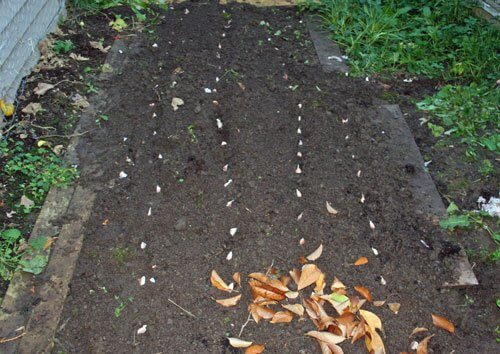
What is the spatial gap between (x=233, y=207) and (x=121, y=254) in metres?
0.67

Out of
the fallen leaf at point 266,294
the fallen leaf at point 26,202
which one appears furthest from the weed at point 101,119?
the fallen leaf at point 266,294

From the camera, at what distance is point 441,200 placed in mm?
2943

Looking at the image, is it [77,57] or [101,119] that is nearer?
[101,119]

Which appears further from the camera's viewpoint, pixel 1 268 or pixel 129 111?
pixel 129 111

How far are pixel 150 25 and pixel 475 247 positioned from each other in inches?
133

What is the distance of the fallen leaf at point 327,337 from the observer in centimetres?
216

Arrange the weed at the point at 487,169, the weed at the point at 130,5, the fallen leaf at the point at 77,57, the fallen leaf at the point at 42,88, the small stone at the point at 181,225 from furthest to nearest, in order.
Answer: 1. the weed at the point at 130,5
2. the fallen leaf at the point at 77,57
3. the fallen leaf at the point at 42,88
4. the weed at the point at 487,169
5. the small stone at the point at 181,225

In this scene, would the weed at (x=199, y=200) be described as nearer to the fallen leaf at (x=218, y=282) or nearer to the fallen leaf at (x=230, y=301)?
the fallen leaf at (x=218, y=282)

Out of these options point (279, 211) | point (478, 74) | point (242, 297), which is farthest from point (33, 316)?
point (478, 74)

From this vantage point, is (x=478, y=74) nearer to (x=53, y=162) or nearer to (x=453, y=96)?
(x=453, y=96)

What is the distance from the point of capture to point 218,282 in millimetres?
2363

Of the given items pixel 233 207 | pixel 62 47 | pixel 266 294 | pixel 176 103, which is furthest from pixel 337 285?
pixel 62 47

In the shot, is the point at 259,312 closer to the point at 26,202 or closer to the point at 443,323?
the point at 443,323

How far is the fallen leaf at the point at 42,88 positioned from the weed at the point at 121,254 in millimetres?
1646
